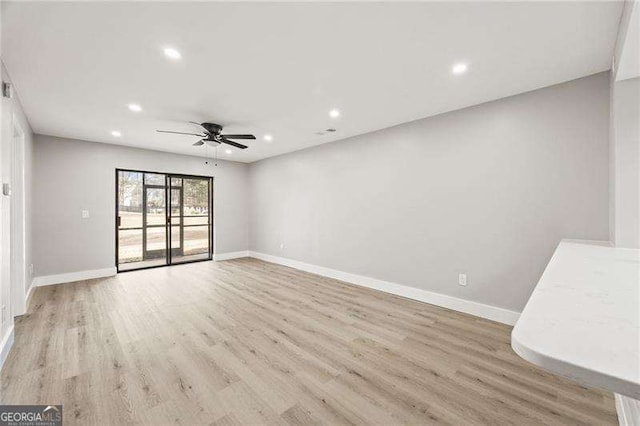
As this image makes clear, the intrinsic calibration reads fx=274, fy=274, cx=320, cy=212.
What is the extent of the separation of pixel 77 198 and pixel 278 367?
5.20m

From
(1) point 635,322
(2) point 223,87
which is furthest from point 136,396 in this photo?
(2) point 223,87

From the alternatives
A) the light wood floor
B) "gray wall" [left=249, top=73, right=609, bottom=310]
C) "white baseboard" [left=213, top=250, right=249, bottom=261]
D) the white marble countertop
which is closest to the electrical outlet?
"gray wall" [left=249, top=73, right=609, bottom=310]

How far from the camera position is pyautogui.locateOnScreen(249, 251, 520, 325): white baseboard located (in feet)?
10.5

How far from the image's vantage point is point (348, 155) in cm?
492

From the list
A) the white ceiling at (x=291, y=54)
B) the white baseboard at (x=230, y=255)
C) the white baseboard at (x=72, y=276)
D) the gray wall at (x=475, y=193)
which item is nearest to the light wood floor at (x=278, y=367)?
the gray wall at (x=475, y=193)

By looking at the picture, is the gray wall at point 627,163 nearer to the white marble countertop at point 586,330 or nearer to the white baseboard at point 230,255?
the white marble countertop at point 586,330

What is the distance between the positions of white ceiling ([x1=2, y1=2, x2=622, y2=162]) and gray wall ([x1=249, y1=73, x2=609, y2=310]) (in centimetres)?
31

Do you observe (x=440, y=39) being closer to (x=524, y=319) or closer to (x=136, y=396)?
(x=524, y=319)

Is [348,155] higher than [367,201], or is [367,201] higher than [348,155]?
[348,155]

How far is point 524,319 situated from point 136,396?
2.42 m

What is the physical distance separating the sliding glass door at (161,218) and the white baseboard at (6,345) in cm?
323

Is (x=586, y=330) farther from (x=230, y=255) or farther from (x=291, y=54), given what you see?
(x=230, y=255)

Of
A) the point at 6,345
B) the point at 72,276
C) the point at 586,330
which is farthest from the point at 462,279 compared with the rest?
the point at 72,276

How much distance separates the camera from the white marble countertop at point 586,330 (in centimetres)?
50
